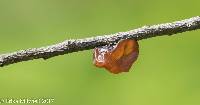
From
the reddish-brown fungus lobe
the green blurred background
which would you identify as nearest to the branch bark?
the reddish-brown fungus lobe

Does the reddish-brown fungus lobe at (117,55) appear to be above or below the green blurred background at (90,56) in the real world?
below

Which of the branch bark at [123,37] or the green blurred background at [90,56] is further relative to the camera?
the green blurred background at [90,56]

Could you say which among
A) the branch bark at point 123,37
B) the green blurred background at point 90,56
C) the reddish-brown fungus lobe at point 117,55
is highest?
the green blurred background at point 90,56

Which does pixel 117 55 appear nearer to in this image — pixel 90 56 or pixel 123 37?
pixel 123 37

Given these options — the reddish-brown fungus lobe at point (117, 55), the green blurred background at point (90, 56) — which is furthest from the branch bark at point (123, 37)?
the green blurred background at point (90, 56)

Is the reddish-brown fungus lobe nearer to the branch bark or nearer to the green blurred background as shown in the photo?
the branch bark

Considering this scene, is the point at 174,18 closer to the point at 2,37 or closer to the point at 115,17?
the point at 115,17

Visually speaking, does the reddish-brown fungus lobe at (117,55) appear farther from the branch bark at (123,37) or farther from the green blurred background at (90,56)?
the green blurred background at (90,56)
